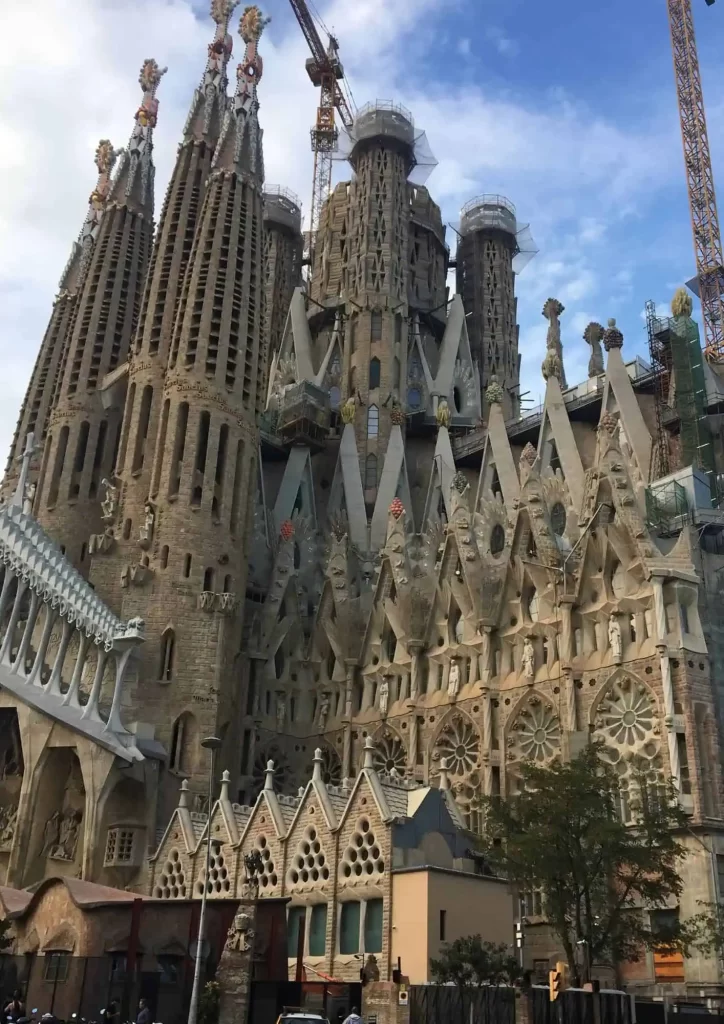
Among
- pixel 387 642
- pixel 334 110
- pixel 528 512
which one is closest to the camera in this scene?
pixel 528 512

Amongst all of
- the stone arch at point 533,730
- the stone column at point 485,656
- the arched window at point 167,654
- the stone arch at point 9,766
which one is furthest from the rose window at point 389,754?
the stone arch at point 9,766

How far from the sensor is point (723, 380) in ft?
127

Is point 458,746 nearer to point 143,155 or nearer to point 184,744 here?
point 184,744

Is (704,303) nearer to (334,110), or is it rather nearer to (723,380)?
(723,380)

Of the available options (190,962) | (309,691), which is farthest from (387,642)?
(190,962)

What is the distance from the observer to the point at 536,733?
1240 inches

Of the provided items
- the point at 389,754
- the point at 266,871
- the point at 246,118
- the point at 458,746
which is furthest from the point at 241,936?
the point at 246,118

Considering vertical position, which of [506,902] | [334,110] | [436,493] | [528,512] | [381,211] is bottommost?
[506,902]

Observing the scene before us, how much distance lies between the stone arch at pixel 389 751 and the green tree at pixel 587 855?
1389cm

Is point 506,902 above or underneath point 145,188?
underneath

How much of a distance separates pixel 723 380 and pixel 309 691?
61.9 ft

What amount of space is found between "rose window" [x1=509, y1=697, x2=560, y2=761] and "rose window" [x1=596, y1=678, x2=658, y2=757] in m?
1.66

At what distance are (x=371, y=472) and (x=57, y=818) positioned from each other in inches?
783

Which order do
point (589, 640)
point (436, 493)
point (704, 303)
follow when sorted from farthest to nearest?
1. point (704, 303)
2. point (436, 493)
3. point (589, 640)
